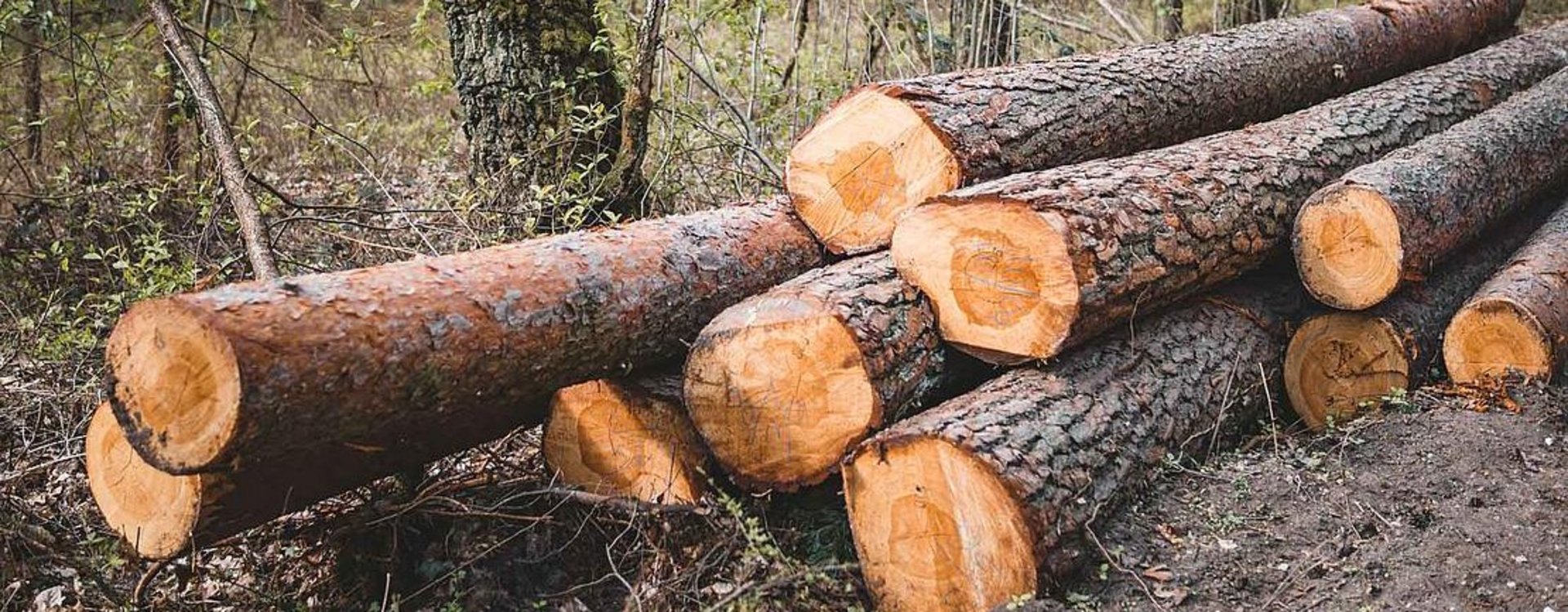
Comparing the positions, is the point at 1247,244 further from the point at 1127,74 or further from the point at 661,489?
→ the point at 661,489

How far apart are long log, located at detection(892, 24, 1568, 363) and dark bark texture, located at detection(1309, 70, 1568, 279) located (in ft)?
1.05

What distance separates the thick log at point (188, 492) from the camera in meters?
2.83

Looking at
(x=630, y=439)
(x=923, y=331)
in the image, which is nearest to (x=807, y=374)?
(x=923, y=331)

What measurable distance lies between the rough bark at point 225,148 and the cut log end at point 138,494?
1.93 ft

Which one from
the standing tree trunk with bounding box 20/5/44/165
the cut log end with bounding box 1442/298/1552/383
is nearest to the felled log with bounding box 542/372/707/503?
the cut log end with bounding box 1442/298/1552/383

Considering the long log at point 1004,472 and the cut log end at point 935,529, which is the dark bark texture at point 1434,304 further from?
the cut log end at point 935,529

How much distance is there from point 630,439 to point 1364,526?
6.86 feet

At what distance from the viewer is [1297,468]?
3.57 m

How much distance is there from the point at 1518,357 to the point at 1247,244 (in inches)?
40.0

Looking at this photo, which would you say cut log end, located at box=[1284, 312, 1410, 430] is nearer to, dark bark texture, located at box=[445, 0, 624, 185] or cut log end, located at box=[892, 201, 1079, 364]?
cut log end, located at box=[892, 201, 1079, 364]

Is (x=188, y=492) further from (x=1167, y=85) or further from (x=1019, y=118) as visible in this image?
(x=1167, y=85)

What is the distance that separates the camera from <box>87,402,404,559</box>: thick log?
2830 millimetres

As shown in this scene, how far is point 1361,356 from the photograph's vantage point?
410cm

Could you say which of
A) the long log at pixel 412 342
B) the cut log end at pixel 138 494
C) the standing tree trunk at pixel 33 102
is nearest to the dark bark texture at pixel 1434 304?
the long log at pixel 412 342
